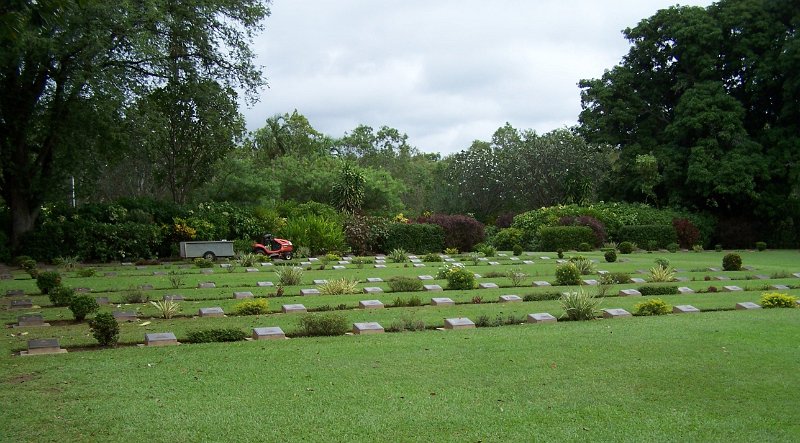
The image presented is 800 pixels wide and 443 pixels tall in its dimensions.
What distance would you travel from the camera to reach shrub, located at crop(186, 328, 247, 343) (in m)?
8.30

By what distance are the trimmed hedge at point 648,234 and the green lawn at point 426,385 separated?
1806cm

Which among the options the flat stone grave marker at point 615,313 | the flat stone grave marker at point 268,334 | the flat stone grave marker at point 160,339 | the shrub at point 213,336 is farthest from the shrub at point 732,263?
the flat stone grave marker at point 160,339

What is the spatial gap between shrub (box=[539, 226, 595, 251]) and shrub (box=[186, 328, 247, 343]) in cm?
1910

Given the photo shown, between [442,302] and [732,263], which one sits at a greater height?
[732,263]

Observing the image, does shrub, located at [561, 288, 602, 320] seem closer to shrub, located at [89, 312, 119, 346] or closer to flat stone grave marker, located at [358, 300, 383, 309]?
flat stone grave marker, located at [358, 300, 383, 309]

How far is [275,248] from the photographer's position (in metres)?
22.4

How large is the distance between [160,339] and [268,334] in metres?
1.24

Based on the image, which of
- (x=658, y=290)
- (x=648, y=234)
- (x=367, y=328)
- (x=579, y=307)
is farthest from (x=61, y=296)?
(x=648, y=234)

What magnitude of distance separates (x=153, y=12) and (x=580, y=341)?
46.3 feet

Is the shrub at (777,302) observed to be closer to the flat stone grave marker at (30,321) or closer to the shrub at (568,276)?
the shrub at (568,276)

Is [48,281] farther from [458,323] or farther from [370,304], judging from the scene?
[458,323]

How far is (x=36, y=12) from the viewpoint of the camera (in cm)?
503

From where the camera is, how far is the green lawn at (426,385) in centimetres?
511

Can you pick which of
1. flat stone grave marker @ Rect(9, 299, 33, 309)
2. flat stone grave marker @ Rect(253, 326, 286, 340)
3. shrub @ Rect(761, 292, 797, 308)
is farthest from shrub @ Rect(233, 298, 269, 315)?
shrub @ Rect(761, 292, 797, 308)
